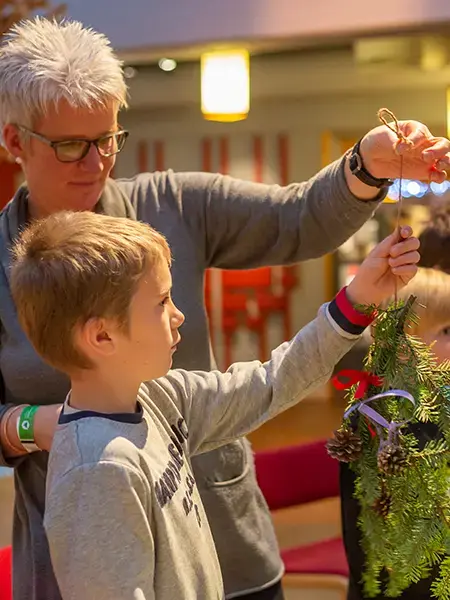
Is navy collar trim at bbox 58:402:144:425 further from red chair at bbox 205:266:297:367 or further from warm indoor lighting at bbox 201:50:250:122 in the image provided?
red chair at bbox 205:266:297:367

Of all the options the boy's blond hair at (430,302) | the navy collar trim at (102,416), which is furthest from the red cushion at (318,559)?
the navy collar trim at (102,416)

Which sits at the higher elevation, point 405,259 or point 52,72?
point 52,72

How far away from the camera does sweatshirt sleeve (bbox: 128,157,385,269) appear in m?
1.41

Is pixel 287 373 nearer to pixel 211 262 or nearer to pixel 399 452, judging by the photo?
pixel 399 452

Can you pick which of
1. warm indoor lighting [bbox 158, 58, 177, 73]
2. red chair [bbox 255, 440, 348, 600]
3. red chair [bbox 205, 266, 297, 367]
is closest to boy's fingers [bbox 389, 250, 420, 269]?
red chair [bbox 255, 440, 348, 600]

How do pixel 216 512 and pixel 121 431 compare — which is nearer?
pixel 121 431

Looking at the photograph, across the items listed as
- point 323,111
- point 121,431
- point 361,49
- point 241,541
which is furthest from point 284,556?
point 323,111

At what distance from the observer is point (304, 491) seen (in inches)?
99.0

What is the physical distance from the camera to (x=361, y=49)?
207 inches

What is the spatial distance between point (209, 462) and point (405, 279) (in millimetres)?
449

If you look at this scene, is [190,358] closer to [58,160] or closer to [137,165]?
[58,160]

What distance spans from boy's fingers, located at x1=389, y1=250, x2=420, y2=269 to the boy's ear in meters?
0.36

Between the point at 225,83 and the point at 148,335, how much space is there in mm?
3683

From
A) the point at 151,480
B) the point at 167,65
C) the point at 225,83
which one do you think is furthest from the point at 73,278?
the point at 167,65
